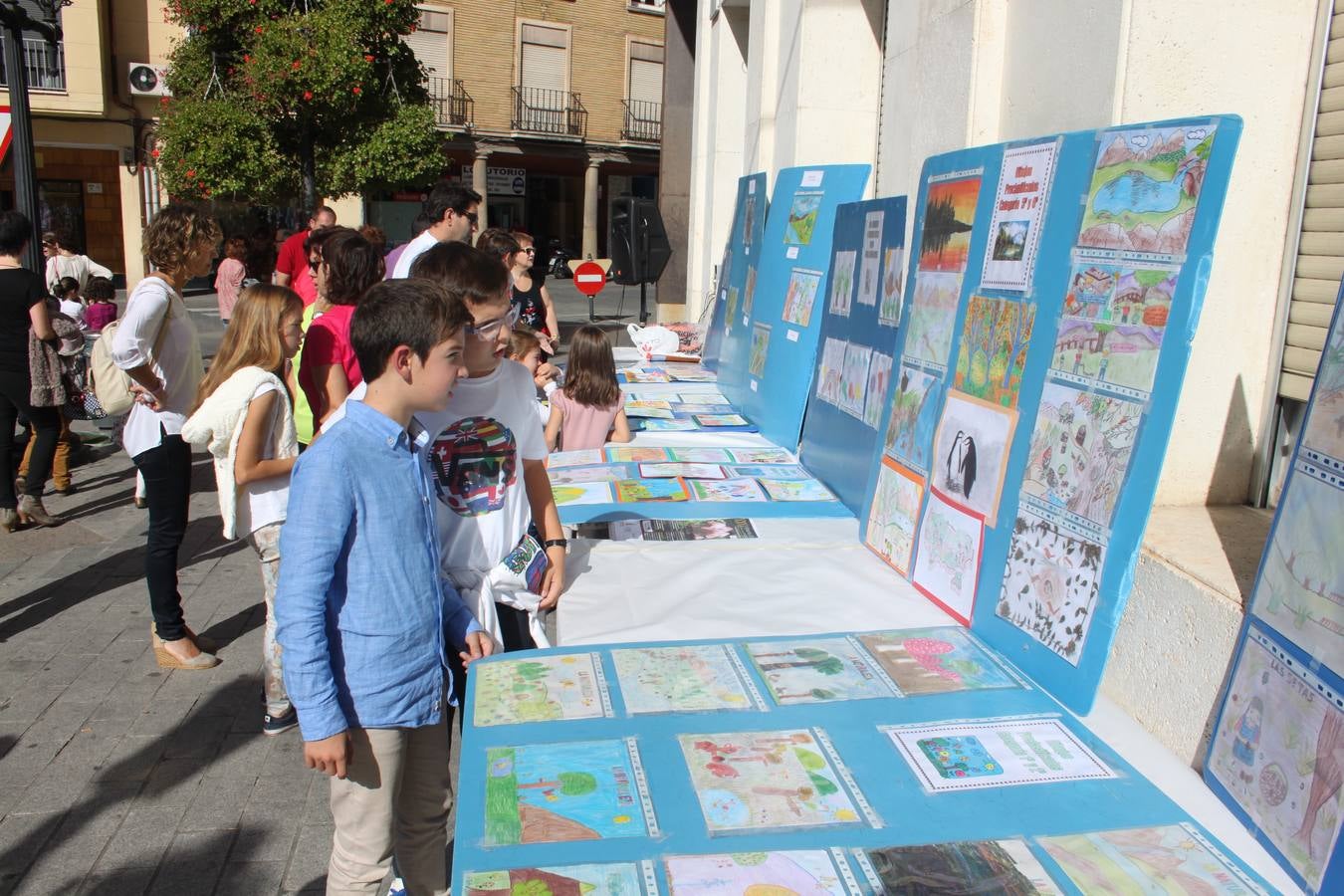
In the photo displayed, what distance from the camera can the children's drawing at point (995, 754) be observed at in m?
1.81

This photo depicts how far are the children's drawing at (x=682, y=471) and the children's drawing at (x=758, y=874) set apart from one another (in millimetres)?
2233

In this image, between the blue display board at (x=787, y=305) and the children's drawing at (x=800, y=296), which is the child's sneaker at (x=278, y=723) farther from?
the children's drawing at (x=800, y=296)

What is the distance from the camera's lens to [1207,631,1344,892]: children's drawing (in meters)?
1.55

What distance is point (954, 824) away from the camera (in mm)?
1682

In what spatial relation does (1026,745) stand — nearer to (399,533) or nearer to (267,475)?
(399,533)

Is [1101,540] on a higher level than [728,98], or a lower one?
lower

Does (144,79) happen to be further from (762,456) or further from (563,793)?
(563,793)

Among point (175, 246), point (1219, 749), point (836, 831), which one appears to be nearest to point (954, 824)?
point (836, 831)

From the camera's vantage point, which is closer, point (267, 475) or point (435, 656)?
point (435, 656)

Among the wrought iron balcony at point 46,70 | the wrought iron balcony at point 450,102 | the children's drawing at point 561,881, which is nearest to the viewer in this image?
the children's drawing at point 561,881

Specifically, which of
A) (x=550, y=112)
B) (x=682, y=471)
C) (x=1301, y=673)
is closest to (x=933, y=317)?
(x=682, y=471)

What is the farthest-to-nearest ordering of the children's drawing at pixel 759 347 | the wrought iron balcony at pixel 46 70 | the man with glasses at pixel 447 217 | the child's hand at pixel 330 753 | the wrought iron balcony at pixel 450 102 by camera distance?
1. the wrought iron balcony at pixel 450 102
2. the wrought iron balcony at pixel 46 70
3. the man with glasses at pixel 447 217
4. the children's drawing at pixel 759 347
5. the child's hand at pixel 330 753

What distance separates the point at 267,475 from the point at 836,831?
2471mm

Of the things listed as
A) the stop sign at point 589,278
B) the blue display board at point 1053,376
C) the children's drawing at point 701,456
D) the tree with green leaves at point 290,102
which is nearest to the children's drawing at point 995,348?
the blue display board at point 1053,376
